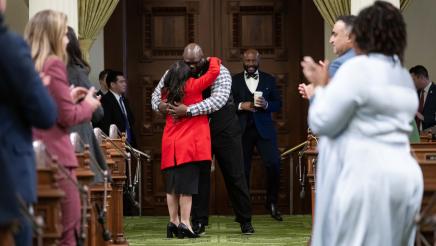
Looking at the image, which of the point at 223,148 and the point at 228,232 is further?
the point at 228,232

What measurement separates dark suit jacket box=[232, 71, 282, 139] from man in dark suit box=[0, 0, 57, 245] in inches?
307

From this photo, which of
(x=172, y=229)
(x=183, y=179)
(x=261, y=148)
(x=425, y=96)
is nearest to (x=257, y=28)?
(x=261, y=148)

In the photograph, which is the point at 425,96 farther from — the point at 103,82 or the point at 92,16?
the point at 92,16

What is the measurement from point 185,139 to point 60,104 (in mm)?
4603

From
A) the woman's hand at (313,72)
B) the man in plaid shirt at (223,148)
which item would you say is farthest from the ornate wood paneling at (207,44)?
the woman's hand at (313,72)

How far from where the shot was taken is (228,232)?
455 inches

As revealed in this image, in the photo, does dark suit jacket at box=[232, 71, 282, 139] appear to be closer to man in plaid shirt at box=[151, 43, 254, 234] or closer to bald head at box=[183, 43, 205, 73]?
man in plaid shirt at box=[151, 43, 254, 234]

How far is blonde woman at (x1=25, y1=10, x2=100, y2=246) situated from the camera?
575 cm

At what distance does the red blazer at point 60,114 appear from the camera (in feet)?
18.8

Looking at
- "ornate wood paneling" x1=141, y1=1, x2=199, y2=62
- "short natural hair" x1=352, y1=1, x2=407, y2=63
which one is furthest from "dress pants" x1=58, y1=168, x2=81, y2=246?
"ornate wood paneling" x1=141, y1=1, x2=199, y2=62

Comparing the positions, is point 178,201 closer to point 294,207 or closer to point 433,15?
point 294,207

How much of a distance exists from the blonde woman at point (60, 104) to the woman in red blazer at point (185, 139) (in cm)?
437

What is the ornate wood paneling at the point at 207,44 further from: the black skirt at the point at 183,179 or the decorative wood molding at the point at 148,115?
the black skirt at the point at 183,179

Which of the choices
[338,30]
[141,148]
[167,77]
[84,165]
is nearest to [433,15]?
[141,148]
